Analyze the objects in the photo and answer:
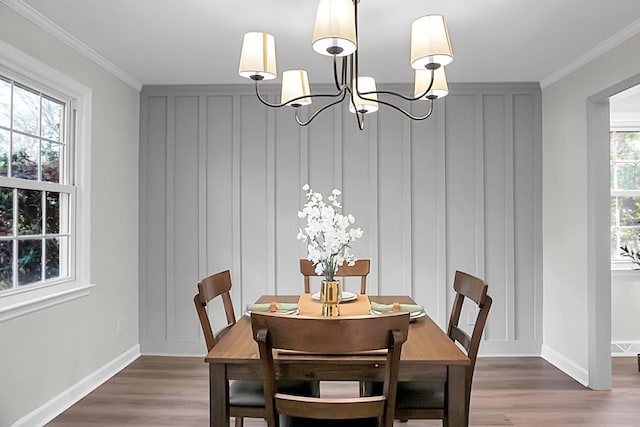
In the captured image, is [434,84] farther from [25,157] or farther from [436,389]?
[25,157]

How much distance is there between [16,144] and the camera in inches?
115

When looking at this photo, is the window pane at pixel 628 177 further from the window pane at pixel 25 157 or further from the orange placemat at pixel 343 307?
the window pane at pixel 25 157

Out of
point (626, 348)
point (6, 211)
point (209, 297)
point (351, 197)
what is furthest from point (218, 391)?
point (626, 348)

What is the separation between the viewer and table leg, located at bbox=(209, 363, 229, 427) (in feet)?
6.19

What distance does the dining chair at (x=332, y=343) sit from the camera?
1568mm

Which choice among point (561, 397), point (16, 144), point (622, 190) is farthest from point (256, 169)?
point (622, 190)

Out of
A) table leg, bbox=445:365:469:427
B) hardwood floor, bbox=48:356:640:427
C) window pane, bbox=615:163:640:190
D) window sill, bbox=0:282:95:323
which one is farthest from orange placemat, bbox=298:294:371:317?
window pane, bbox=615:163:640:190

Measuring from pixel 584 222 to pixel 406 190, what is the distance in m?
1.43

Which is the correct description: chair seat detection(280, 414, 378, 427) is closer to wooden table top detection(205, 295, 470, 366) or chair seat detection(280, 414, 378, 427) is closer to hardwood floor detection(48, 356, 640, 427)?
wooden table top detection(205, 295, 470, 366)

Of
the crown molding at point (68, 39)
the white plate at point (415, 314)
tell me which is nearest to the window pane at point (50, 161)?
the crown molding at point (68, 39)

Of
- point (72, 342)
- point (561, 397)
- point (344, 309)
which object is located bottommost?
point (561, 397)

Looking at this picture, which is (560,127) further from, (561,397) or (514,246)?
(561,397)

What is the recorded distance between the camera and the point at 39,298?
9.72 feet

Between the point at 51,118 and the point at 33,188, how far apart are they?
549 millimetres
